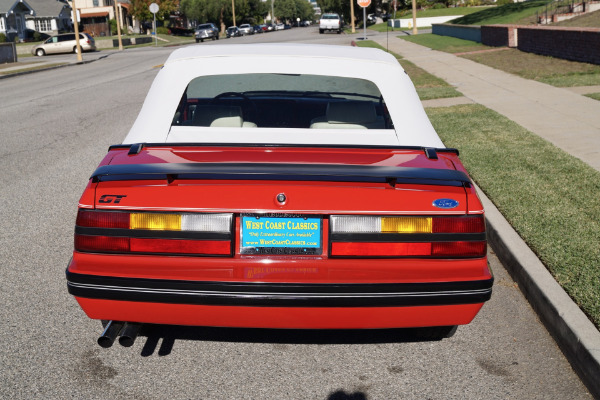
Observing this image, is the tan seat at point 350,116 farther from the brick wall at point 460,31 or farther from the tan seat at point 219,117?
the brick wall at point 460,31

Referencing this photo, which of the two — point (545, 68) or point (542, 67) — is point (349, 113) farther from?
point (542, 67)

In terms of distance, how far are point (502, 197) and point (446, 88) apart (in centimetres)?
1057

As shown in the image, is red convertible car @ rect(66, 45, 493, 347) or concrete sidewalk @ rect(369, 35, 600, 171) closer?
red convertible car @ rect(66, 45, 493, 347)

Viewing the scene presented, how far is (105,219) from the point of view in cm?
340

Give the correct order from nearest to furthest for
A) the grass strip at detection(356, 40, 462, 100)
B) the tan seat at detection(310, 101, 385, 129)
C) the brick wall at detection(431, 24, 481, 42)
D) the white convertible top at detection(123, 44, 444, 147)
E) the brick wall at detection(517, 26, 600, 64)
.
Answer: the white convertible top at detection(123, 44, 444, 147), the tan seat at detection(310, 101, 385, 129), the grass strip at detection(356, 40, 462, 100), the brick wall at detection(517, 26, 600, 64), the brick wall at detection(431, 24, 481, 42)

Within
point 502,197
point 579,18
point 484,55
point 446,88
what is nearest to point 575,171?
point 502,197

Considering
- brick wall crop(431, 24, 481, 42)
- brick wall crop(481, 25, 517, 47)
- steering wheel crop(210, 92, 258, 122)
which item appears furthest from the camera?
brick wall crop(431, 24, 481, 42)

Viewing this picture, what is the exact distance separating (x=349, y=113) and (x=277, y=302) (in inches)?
68.2

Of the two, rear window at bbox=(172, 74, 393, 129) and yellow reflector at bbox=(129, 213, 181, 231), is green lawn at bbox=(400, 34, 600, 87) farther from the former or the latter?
yellow reflector at bbox=(129, 213, 181, 231)

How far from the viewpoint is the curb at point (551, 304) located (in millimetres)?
3680

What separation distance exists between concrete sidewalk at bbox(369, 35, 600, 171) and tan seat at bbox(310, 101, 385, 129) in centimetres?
445

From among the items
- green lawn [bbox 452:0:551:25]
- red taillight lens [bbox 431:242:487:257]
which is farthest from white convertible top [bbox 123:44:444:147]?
green lawn [bbox 452:0:551:25]

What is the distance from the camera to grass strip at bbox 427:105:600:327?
4883 millimetres

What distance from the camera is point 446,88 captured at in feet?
55.3
